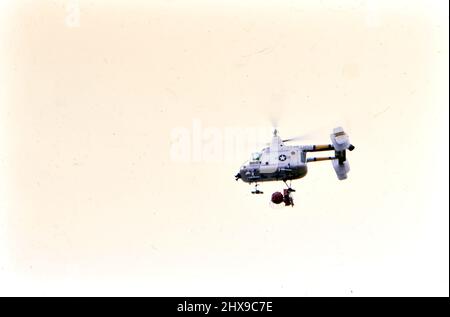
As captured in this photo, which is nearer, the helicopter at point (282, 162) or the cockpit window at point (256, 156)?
the helicopter at point (282, 162)

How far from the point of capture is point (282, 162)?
46312 mm

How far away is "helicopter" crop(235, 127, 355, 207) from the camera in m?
46.2

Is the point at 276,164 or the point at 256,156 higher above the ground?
the point at 256,156

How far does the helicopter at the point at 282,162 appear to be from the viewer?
46188 millimetres

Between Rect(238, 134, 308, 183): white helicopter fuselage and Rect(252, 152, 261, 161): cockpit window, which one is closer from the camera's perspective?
Rect(238, 134, 308, 183): white helicopter fuselage

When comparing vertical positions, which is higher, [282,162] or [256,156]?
[256,156]

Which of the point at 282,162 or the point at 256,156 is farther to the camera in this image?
the point at 256,156

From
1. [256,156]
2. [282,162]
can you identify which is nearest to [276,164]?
[282,162]

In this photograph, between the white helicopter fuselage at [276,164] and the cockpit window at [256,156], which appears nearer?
the white helicopter fuselage at [276,164]

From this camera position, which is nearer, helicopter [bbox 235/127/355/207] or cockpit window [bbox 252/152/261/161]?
helicopter [bbox 235/127/355/207]

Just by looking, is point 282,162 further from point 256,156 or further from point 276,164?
point 256,156

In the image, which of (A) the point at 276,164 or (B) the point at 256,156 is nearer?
(A) the point at 276,164
